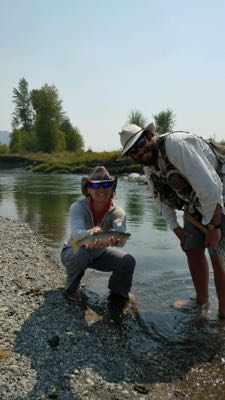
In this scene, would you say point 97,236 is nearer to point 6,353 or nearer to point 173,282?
point 6,353

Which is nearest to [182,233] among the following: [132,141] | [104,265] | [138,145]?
[104,265]

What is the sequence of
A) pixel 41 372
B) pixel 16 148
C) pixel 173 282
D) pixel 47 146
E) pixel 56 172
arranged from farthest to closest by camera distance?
pixel 16 148, pixel 47 146, pixel 56 172, pixel 173 282, pixel 41 372

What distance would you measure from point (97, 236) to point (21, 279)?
2.39 meters

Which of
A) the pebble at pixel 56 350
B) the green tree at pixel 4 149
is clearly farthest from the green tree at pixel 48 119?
the pebble at pixel 56 350

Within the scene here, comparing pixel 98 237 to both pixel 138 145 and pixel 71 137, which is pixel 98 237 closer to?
pixel 138 145

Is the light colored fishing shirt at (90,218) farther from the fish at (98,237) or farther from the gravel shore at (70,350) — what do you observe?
the gravel shore at (70,350)

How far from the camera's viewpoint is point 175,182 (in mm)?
5004

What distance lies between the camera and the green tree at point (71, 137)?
8925 centimetres

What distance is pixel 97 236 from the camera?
5.50 meters

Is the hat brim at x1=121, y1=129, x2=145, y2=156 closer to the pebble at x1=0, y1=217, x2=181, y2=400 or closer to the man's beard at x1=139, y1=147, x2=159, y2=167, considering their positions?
the man's beard at x1=139, y1=147, x2=159, y2=167

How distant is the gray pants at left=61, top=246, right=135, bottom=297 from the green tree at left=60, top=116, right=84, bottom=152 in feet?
272

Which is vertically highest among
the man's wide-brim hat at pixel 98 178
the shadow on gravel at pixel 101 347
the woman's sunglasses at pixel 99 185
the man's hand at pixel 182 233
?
the man's wide-brim hat at pixel 98 178

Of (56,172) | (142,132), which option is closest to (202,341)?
(142,132)

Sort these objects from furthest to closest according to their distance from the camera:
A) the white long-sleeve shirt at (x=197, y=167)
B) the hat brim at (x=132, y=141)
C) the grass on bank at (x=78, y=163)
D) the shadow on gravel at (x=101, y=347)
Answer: the grass on bank at (x=78, y=163)
the hat brim at (x=132, y=141)
the white long-sleeve shirt at (x=197, y=167)
the shadow on gravel at (x=101, y=347)
